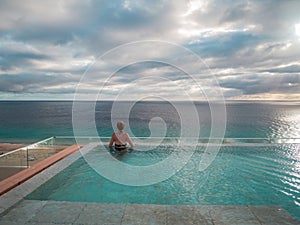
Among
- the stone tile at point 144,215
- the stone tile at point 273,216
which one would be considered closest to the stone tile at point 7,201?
the stone tile at point 144,215

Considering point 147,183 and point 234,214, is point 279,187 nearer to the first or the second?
point 234,214

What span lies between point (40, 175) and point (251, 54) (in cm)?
1629

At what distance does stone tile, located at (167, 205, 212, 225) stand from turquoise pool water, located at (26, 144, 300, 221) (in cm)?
57

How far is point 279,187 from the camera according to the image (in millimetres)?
4988

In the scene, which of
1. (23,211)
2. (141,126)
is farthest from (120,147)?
(141,126)

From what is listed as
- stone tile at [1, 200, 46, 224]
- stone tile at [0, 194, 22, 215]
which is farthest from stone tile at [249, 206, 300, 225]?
stone tile at [0, 194, 22, 215]

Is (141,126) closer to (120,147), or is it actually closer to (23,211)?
(120,147)

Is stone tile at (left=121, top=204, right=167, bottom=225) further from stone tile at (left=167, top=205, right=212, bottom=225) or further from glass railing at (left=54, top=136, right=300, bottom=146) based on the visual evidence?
glass railing at (left=54, top=136, right=300, bottom=146)

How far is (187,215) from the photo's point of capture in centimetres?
340

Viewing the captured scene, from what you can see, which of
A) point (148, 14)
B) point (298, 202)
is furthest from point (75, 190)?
point (148, 14)

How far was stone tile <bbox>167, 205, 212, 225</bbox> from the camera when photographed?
322 centimetres

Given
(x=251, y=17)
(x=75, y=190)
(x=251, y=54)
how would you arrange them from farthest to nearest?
(x=251, y=54), (x=251, y=17), (x=75, y=190)

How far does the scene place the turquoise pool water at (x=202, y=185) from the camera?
429 centimetres

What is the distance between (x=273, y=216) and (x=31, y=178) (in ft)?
15.5
